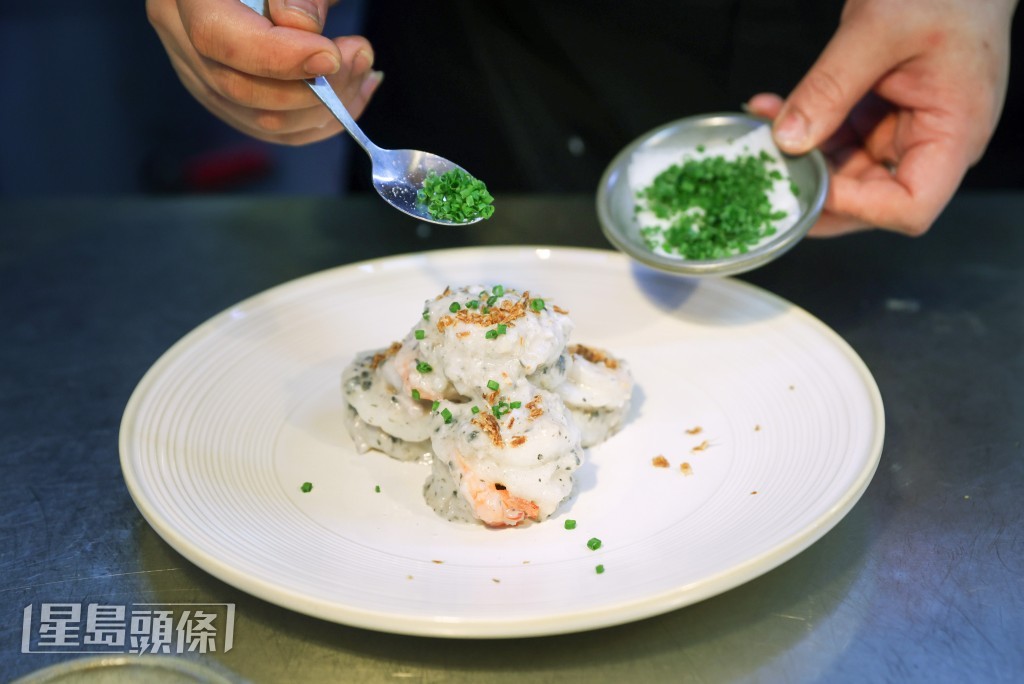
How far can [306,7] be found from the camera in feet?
6.67

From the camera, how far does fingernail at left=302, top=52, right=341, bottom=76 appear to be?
196 cm

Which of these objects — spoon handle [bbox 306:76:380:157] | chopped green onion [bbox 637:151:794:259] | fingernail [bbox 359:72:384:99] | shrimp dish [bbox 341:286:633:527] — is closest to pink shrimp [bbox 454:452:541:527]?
shrimp dish [bbox 341:286:633:527]

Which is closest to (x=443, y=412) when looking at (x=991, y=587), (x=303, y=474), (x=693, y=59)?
(x=303, y=474)

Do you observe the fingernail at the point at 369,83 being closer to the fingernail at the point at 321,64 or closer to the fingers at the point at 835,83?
the fingernail at the point at 321,64

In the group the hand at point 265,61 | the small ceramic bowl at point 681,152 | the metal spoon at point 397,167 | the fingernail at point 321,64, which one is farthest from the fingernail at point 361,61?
the small ceramic bowl at point 681,152

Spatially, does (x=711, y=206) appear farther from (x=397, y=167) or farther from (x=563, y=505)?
(x=563, y=505)

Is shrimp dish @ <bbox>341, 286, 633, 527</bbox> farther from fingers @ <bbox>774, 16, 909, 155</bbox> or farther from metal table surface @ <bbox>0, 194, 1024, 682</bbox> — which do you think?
fingers @ <bbox>774, 16, 909, 155</bbox>

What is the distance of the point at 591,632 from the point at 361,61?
1359 mm

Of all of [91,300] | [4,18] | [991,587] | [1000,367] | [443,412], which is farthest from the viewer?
[4,18]

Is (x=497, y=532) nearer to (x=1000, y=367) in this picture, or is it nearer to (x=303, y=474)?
(x=303, y=474)

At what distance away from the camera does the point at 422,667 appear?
1.66 metres

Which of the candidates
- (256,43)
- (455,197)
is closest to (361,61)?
(256,43)

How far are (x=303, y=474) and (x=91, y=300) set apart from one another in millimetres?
1366

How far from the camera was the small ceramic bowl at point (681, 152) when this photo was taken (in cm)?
232
